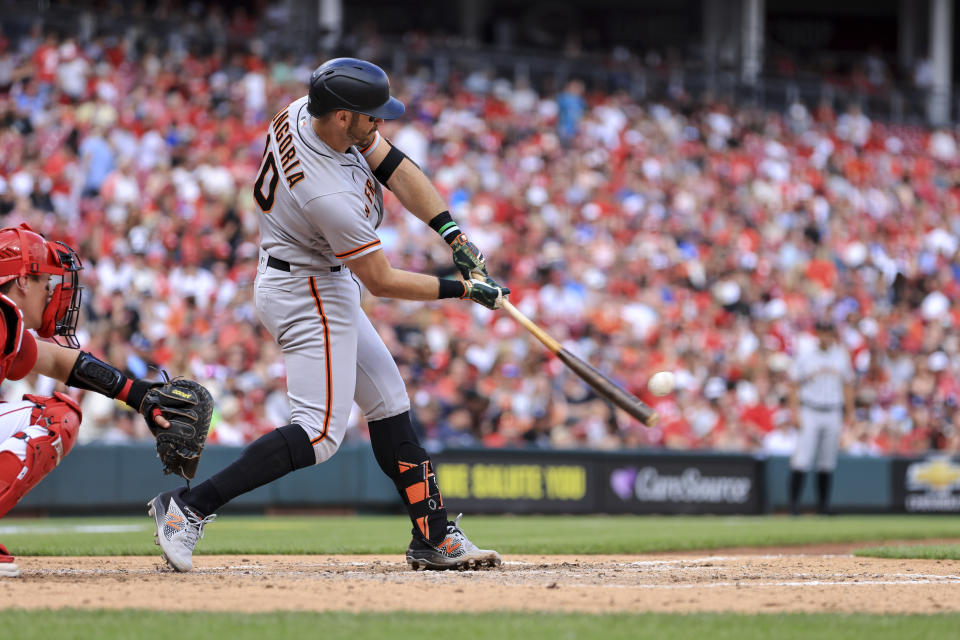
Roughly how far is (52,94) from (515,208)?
621 cm

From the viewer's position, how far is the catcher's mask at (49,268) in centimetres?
477

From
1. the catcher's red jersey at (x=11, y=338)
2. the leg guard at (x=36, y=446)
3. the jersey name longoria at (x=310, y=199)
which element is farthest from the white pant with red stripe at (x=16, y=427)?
the jersey name longoria at (x=310, y=199)

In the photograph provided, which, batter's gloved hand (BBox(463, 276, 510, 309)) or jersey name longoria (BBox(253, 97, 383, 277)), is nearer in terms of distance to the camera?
jersey name longoria (BBox(253, 97, 383, 277))

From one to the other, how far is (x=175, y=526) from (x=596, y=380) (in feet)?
6.30

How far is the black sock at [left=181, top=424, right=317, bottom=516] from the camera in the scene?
5.00m

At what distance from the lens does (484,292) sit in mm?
5137

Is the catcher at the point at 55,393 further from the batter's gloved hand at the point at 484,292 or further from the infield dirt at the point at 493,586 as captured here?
the batter's gloved hand at the point at 484,292

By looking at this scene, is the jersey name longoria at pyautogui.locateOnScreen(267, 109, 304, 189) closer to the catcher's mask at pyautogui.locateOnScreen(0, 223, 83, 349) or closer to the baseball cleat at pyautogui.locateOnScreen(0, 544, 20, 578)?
the catcher's mask at pyautogui.locateOnScreen(0, 223, 83, 349)

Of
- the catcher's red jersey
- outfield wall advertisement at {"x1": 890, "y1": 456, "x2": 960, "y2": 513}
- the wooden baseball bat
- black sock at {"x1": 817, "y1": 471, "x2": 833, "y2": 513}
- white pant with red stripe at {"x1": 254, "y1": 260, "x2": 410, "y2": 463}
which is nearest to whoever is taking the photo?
the catcher's red jersey

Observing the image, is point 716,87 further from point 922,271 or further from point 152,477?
point 152,477

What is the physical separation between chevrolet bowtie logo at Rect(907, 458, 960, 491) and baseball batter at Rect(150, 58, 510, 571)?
1109 cm

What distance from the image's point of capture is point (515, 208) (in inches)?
686

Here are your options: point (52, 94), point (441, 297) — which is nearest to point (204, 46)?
point (52, 94)

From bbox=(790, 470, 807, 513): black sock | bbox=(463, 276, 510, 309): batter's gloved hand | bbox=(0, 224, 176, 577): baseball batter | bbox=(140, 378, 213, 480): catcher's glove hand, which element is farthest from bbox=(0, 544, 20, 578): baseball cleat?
bbox=(790, 470, 807, 513): black sock
